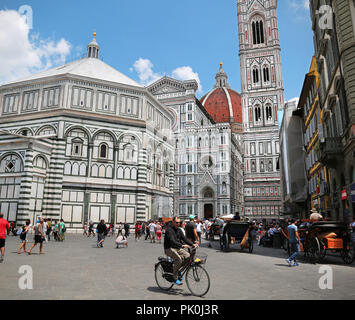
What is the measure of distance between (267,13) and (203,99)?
3770 cm

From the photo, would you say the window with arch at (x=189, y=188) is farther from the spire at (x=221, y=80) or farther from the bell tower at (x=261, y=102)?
the spire at (x=221, y=80)

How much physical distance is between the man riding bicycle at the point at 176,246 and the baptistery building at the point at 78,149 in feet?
64.4

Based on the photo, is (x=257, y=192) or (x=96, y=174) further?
(x=257, y=192)

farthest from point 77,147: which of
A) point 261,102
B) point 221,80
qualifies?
point 221,80

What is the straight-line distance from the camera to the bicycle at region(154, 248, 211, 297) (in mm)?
5211

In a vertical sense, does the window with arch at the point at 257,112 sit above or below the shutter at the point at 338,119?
above

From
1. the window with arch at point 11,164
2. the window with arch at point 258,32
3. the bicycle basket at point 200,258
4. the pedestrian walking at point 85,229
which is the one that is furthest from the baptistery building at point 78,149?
the window with arch at point 258,32

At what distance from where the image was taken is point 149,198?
27.8m

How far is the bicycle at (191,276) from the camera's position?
5.21m

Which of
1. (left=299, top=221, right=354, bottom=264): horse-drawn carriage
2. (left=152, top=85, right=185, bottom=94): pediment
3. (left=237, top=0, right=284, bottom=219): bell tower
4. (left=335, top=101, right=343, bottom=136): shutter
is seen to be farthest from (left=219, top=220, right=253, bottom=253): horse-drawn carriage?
(left=237, top=0, right=284, bottom=219): bell tower

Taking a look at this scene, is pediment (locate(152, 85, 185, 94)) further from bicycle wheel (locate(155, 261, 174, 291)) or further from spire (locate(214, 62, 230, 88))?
spire (locate(214, 62, 230, 88))

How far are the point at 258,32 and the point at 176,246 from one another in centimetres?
7186
